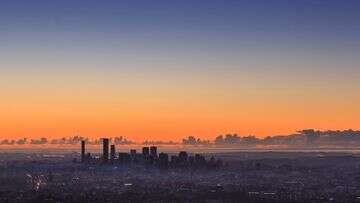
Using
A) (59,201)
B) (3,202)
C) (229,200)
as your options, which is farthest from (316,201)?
(3,202)

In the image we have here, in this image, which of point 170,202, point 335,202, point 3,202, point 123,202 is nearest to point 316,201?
point 335,202

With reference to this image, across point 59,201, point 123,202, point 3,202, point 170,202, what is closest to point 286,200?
point 170,202

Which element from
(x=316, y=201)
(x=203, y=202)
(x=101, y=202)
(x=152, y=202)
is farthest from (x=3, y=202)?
(x=316, y=201)

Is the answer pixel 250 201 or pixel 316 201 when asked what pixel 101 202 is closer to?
pixel 250 201

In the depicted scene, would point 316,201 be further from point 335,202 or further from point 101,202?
point 101,202

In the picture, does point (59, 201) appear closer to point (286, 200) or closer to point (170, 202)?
point (170, 202)

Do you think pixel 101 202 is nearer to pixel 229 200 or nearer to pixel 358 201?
pixel 229 200
